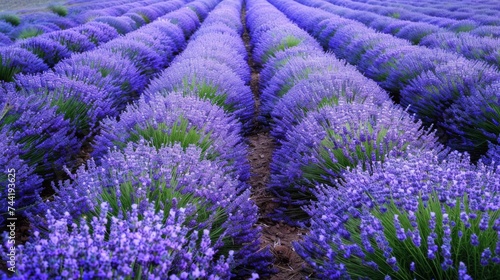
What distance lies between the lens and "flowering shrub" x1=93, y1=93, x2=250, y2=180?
113 inches

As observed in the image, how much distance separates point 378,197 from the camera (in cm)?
194

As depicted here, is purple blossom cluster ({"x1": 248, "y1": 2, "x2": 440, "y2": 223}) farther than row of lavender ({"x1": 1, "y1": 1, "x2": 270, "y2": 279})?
Yes

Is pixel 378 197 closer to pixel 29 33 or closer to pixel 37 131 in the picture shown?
pixel 37 131

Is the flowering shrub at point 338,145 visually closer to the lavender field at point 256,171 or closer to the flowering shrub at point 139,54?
the lavender field at point 256,171

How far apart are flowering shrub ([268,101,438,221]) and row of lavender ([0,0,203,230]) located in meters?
1.51

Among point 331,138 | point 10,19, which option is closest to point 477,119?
point 331,138

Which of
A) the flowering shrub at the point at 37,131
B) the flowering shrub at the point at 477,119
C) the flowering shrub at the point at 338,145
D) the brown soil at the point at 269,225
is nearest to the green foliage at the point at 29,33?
the flowering shrub at the point at 37,131

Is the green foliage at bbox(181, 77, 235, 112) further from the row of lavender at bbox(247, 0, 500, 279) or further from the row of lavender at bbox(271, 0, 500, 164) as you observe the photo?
the row of lavender at bbox(271, 0, 500, 164)

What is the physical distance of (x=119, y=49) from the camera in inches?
237

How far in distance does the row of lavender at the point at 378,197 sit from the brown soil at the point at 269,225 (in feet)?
0.35

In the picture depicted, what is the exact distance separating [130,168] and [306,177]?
3.66 feet

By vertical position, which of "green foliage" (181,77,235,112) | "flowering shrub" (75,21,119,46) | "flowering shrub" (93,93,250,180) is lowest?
"flowering shrub" (75,21,119,46)

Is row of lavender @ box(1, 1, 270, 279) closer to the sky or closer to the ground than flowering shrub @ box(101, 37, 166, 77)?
closer to the sky

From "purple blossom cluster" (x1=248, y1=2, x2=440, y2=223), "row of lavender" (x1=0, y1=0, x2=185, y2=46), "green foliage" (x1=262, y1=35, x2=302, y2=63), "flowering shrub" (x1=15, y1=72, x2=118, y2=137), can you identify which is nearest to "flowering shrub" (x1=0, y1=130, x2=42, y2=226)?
"flowering shrub" (x1=15, y1=72, x2=118, y2=137)
